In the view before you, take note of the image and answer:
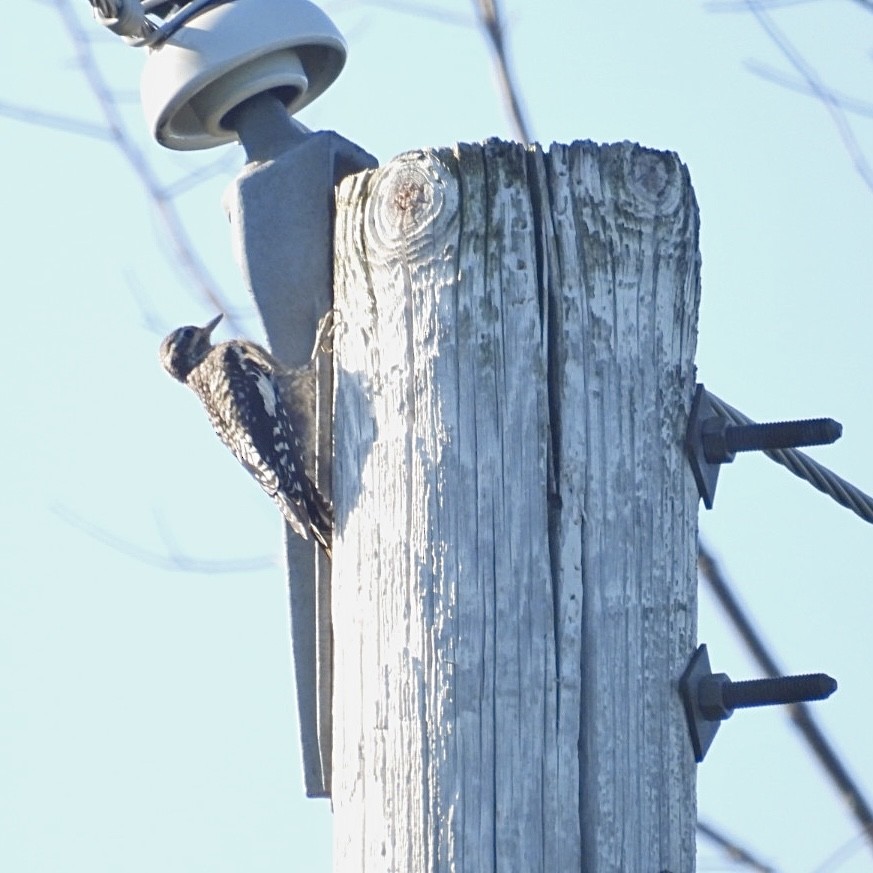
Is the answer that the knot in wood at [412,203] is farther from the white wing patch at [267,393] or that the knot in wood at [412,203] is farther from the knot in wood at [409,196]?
the white wing patch at [267,393]

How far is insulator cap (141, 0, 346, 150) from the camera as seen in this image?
11.4 ft

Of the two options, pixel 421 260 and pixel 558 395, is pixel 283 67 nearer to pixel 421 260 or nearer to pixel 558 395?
pixel 421 260

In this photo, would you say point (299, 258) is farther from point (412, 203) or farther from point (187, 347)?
point (187, 347)

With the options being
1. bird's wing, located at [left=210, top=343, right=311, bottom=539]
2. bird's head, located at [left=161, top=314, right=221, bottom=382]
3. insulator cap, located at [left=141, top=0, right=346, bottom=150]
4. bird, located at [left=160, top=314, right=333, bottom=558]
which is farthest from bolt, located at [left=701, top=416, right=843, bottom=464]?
bird's head, located at [left=161, top=314, right=221, bottom=382]

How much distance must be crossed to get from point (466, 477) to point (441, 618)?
0.23 meters

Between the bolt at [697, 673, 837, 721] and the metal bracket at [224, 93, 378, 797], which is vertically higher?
the metal bracket at [224, 93, 378, 797]

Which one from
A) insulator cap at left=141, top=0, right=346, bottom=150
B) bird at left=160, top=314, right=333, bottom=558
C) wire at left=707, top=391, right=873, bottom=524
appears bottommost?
wire at left=707, top=391, right=873, bottom=524

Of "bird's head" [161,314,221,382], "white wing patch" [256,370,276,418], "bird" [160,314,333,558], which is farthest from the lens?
"bird's head" [161,314,221,382]

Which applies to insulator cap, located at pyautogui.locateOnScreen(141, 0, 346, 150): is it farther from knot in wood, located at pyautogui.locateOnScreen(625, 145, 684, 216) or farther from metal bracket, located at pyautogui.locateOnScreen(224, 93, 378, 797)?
knot in wood, located at pyautogui.locateOnScreen(625, 145, 684, 216)

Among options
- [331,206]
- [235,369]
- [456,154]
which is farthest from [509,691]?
[235,369]

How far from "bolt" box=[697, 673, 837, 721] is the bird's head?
Result: 444 cm

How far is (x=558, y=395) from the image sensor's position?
262cm

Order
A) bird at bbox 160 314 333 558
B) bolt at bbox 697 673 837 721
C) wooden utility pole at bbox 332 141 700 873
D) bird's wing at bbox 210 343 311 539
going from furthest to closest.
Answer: bird's wing at bbox 210 343 311 539 < bird at bbox 160 314 333 558 < bolt at bbox 697 673 837 721 < wooden utility pole at bbox 332 141 700 873

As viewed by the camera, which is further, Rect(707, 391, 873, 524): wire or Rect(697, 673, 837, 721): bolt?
Rect(707, 391, 873, 524): wire
